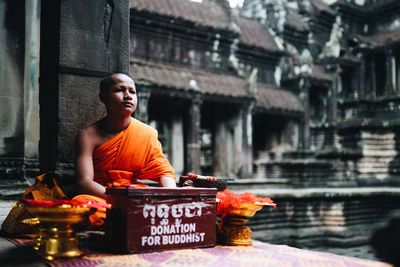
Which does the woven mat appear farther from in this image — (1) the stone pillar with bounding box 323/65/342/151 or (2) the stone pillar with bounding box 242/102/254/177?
(1) the stone pillar with bounding box 323/65/342/151

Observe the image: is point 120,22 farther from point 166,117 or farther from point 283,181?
point 166,117

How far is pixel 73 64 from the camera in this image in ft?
11.7

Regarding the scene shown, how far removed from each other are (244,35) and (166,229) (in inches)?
628

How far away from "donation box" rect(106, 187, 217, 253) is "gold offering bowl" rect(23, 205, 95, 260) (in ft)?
0.70

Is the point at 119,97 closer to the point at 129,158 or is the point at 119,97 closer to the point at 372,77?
the point at 129,158

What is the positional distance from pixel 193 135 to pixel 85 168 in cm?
1091

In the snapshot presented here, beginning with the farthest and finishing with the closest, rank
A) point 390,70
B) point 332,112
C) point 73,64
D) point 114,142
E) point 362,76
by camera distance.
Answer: point 362,76 → point 390,70 → point 332,112 → point 73,64 → point 114,142

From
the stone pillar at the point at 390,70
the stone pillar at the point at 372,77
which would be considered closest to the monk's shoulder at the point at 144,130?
the stone pillar at the point at 390,70

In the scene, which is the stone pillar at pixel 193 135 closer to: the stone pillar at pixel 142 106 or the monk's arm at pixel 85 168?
the stone pillar at pixel 142 106

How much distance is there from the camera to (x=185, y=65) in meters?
15.3

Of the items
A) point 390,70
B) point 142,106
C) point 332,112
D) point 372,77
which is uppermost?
point 390,70

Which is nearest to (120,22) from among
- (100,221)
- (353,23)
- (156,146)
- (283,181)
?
(156,146)

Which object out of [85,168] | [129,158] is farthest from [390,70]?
[85,168]

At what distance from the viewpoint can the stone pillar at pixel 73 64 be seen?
3.53 metres
